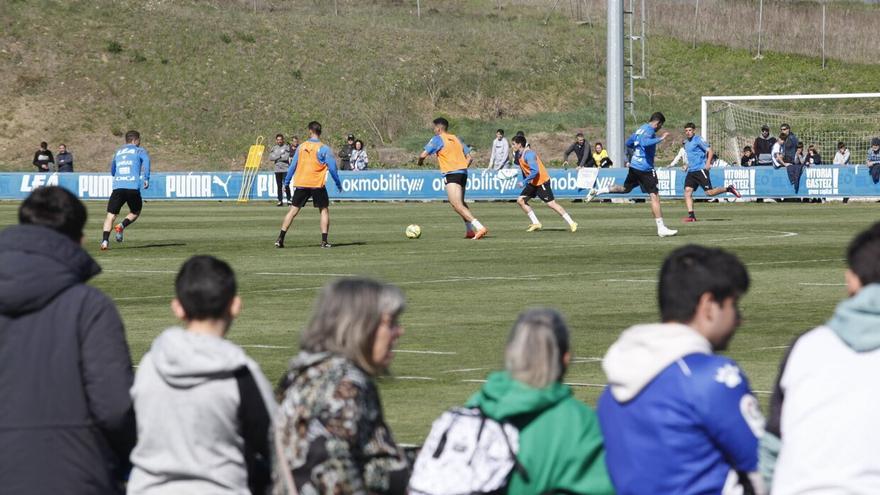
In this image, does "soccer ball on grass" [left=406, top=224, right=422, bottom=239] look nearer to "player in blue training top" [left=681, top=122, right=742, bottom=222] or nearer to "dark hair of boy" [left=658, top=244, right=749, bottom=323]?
"player in blue training top" [left=681, top=122, right=742, bottom=222]

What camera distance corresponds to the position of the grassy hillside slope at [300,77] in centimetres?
7844

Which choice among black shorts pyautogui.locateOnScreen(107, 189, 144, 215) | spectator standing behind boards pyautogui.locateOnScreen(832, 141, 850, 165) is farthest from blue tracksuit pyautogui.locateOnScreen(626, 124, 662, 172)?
spectator standing behind boards pyautogui.locateOnScreen(832, 141, 850, 165)

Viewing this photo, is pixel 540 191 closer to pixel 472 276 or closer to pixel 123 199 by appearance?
pixel 123 199

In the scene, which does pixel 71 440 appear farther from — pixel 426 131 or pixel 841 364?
pixel 426 131

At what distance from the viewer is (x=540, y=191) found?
31.5 metres

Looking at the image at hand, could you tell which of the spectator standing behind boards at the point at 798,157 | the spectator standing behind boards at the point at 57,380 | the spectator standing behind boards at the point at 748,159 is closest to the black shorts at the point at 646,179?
the spectator standing behind boards at the point at 798,157

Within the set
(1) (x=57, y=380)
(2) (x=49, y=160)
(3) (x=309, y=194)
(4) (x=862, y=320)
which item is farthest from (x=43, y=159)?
(4) (x=862, y=320)

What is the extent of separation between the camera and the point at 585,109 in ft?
283

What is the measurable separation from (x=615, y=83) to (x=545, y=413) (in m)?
40.5

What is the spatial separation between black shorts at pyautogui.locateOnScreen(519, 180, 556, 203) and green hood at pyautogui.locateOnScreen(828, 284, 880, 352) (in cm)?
2574

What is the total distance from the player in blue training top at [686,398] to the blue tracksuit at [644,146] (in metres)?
24.0

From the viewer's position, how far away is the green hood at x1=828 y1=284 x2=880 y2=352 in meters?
5.18

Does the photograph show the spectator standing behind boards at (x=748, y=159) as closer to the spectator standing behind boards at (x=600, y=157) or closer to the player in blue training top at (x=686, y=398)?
the spectator standing behind boards at (x=600, y=157)

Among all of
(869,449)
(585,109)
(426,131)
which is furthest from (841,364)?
(585,109)
